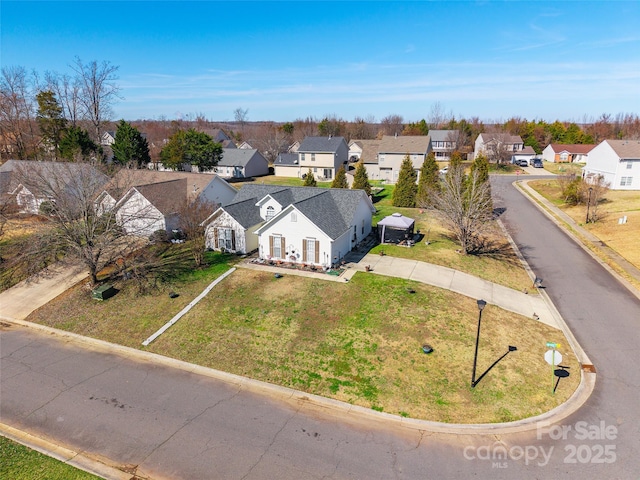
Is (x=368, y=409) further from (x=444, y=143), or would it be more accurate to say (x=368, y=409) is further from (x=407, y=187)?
(x=444, y=143)

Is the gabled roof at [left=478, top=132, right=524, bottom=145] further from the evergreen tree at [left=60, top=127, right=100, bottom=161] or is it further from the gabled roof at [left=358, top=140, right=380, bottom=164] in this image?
the evergreen tree at [left=60, top=127, right=100, bottom=161]

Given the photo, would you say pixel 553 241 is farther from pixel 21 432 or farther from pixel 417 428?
pixel 21 432

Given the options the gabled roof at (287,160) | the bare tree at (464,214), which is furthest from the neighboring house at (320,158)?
the bare tree at (464,214)

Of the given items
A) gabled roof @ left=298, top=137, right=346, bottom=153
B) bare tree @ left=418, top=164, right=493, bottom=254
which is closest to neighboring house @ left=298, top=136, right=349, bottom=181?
gabled roof @ left=298, top=137, right=346, bottom=153

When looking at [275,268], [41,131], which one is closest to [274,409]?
[275,268]

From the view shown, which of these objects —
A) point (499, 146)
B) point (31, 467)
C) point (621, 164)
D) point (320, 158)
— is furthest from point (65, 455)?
point (499, 146)

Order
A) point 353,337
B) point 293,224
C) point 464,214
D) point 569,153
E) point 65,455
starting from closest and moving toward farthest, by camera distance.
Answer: point 65,455 → point 353,337 → point 293,224 → point 464,214 → point 569,153

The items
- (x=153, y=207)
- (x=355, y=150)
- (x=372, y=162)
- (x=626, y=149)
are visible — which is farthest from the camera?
(x=355, y=150)
